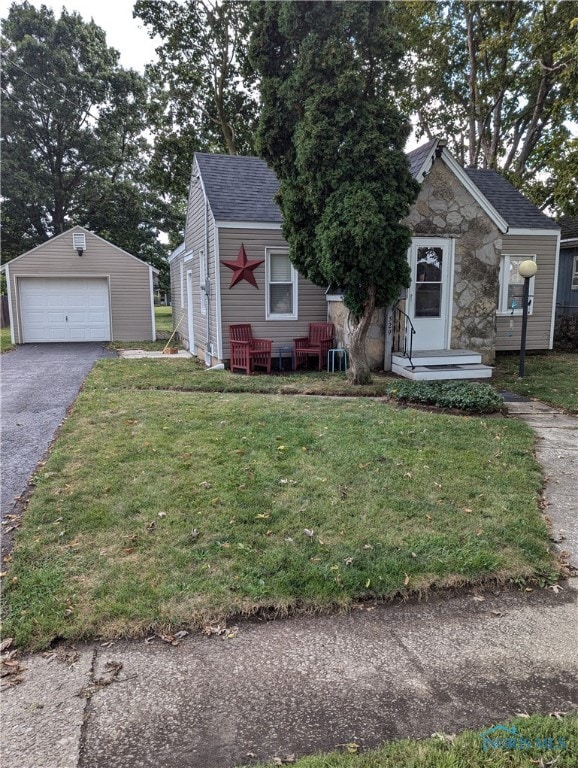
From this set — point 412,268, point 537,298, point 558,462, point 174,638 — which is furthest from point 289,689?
point 537,298

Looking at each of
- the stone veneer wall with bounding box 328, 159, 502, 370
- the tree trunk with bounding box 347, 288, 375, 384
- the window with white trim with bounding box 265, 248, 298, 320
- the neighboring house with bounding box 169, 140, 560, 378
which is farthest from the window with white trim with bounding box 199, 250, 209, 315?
the tree trunk with bounding box 347, 288, 375, 384

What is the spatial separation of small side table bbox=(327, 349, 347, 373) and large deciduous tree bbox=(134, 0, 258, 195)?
14.5m

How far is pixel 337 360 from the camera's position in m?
10.9

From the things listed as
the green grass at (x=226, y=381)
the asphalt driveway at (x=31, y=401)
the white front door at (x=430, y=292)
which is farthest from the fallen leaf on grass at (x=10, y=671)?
the white front door at (x=430, y=292)

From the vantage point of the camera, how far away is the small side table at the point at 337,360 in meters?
10.7

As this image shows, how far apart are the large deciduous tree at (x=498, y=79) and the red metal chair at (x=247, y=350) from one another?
29.6ft

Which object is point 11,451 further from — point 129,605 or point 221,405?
point 129,605

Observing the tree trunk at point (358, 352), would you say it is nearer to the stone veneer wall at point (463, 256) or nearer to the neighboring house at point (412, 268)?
the neighboring house at point (412, 268)

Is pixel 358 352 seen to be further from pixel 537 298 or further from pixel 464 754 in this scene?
pixel 537 298

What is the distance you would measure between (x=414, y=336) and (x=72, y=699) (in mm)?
8844

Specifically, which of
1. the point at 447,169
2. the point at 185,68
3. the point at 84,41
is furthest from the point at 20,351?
the point at 84,41

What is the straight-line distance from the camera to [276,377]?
966 centimetres

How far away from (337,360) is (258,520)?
24.1 feet

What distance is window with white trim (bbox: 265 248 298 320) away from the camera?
36.9ft
